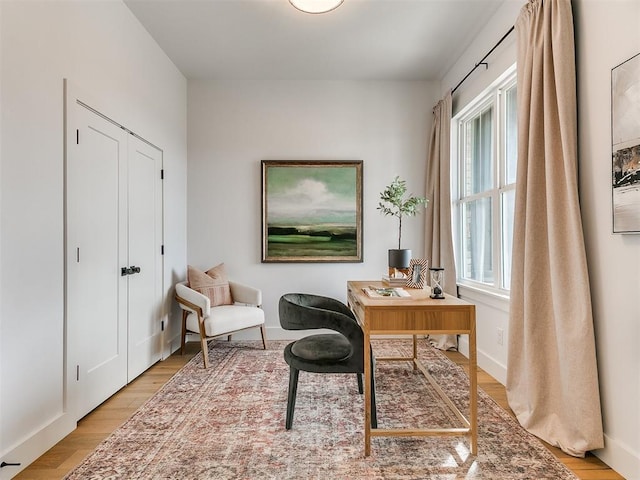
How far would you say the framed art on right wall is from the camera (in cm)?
166

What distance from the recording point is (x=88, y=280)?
8.05 feet

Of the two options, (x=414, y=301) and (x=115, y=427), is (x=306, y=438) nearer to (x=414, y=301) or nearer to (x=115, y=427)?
(x=414, y=301)

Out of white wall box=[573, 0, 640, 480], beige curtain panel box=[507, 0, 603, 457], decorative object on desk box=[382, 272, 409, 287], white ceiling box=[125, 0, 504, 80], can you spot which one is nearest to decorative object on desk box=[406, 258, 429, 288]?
decorative object on desk box=[382, 272, 409, 287]

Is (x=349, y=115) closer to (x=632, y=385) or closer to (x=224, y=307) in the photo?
(x=224, y=307)

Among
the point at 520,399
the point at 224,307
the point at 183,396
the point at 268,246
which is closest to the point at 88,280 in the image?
the point at 183,396

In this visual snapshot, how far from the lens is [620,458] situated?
1.78 m

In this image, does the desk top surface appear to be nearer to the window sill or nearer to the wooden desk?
the wooden desk

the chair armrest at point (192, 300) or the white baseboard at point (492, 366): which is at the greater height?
the chair armrest at point (192, 300)

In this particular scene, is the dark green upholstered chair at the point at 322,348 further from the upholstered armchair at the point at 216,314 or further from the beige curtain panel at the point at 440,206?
the beige curtain panel at the point at 440,206

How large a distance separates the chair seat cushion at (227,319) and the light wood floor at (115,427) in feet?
1.36

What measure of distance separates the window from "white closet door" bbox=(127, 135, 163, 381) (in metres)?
2.89

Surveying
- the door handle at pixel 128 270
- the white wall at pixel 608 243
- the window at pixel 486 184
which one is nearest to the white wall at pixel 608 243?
the white wall at pixel 608 243

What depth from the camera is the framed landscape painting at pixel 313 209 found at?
13.9 ft

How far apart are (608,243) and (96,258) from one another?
298cm
